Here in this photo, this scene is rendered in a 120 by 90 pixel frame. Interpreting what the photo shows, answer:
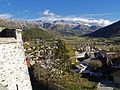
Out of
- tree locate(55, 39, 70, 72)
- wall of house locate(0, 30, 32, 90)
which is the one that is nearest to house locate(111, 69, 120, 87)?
tree locate(55, 39, 70, 72)

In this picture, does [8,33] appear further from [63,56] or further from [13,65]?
[63,56]

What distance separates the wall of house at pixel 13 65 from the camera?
14023 millimetres

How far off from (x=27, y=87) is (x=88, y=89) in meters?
30.5

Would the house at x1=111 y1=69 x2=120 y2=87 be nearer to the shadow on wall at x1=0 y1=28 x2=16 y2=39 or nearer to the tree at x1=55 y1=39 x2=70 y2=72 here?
the tree at x1=55 y1=39 x2=70 y2=72

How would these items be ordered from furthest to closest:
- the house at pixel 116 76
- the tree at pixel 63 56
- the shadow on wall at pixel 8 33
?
the tree at pixel 63 56 → the house at pixel 116 76 → the shadow on wall at pixel 8 33

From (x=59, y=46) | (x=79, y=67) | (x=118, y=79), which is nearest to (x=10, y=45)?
(x=118, y=79)

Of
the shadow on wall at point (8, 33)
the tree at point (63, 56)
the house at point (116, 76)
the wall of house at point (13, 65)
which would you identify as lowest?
the house at point (116, 76)

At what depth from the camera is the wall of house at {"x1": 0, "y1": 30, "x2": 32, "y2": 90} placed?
46.0ft

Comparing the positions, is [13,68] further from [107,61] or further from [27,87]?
[107,61]

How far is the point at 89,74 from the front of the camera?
7100cm

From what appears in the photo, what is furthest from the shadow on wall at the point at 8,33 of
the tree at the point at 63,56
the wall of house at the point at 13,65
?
the tree at the point at 63,56

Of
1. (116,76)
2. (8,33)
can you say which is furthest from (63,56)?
(8,33)

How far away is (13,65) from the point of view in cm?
1493

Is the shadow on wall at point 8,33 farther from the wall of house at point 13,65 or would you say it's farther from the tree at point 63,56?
the tree at point 63,56
